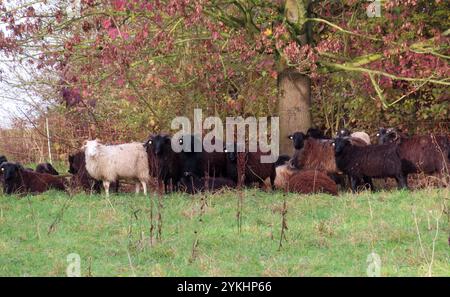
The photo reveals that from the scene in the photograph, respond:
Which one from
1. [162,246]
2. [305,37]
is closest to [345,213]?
[162,246]

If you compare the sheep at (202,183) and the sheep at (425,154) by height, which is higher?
the sheep at (425,154)

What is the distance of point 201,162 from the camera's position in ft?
56.5

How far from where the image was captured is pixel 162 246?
961 centimetres

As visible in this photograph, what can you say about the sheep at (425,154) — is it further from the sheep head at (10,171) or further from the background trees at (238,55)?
the sheep head at (10,171)

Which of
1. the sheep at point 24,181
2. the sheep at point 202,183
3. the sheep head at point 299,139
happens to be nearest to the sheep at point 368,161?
the sheep head at point 299,139

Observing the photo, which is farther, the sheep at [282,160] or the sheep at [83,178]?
the sheep at [282,160]

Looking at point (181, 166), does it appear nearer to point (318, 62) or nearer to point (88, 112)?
point (318, 62)

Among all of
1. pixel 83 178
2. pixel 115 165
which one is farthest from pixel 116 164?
pixel 83 178

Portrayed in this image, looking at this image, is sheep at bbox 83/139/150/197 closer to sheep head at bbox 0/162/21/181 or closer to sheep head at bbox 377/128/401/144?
sheep head at bbox 0/162/21/181

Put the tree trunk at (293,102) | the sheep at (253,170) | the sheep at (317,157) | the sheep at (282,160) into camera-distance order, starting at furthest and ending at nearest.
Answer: the tree trunk at (293,102) < the sheep at (282,160) < the sheep at (317,157) < the sheep at (253,170)

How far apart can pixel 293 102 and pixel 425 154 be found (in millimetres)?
3354

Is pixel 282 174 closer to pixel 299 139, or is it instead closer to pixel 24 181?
pixel 299 139

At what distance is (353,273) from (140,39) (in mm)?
8994

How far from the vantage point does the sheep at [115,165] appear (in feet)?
54.8
